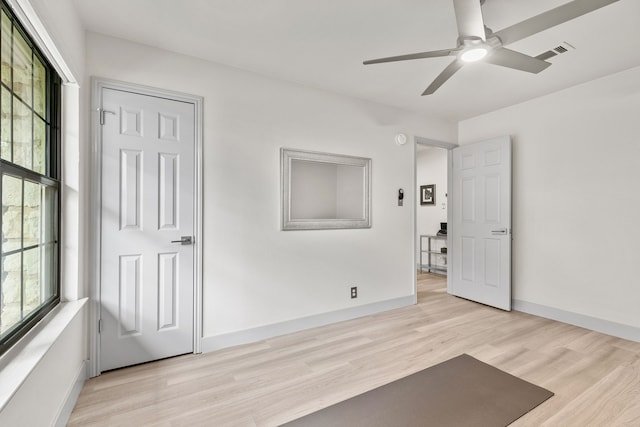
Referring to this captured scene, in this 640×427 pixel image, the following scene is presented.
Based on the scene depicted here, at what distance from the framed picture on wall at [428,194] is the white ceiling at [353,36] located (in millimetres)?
3314

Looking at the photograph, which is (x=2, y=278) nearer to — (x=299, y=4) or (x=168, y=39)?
(x=168, y=39)

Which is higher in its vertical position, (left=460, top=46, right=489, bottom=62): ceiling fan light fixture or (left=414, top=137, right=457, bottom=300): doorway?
(left=460, top=46, right=489, bottom=62): ceiling fan light fixture

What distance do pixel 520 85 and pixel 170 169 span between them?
3.56 m

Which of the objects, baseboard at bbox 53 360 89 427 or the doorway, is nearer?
baseboard at bbox 53 360 89 427

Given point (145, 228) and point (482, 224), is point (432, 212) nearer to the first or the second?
point (482, 224)

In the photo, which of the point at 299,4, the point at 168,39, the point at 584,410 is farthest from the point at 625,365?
the point at 168,39

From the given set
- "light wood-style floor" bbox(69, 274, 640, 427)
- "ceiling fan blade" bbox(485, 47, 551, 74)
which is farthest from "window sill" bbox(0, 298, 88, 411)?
"ceiling fan blade" bbox(485, 47, 551, 74)

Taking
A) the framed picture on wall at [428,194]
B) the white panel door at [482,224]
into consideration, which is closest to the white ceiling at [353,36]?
the white panel door at [482,224]

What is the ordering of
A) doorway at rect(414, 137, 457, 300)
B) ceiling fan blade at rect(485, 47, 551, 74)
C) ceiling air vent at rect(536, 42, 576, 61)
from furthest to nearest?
1. doorway at rect(414, 137, 457, 300)
2. ceiling air vent at rect(536, 42, 576, 61)
3. ceiling fan blade at rect(485, 47, 551, 74)

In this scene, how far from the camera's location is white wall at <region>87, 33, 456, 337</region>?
8.60 ft

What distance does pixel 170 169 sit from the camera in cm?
250

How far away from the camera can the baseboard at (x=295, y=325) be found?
2.69 meters

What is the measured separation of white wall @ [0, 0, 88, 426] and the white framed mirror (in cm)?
160

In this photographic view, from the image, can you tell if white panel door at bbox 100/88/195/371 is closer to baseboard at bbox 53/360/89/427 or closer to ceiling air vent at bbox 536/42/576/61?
baseboard at bbox 53/360/89/427
